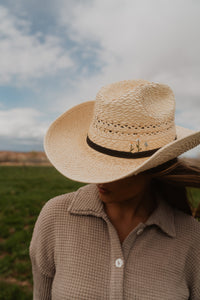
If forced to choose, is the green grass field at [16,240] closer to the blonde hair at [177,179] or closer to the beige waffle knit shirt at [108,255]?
the blonde hair at [177,179]

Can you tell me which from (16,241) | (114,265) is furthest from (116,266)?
(16,241)

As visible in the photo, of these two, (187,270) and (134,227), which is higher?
(134,227)

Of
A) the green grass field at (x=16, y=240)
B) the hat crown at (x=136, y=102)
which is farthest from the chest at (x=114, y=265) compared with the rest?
the green grass field at (x=16, y=240)

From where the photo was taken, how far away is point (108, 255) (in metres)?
1.49

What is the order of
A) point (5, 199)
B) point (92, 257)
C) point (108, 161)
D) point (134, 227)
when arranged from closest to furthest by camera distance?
point (108, 161) → point (92, 257) → point (134, 227) → point (5, 199)

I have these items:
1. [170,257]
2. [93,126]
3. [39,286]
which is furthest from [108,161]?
[39,286]

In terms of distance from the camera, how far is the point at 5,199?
285 inches

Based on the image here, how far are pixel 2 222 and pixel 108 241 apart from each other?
464 centimetres

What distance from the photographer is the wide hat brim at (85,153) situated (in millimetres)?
1278

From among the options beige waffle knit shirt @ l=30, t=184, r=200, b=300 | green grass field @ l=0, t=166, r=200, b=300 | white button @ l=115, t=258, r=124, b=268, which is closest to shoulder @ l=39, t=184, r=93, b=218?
beige waffle knit shirt @ l=30, t=184, r=200, b=300

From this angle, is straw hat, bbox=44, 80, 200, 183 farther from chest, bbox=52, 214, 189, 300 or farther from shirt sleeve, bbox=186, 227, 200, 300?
shirt sleeve, bbox=186, 227, 200, 300

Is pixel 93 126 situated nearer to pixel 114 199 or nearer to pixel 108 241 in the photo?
pixel 114 199

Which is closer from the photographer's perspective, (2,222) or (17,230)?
(17,230)

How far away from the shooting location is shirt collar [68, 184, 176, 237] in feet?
5.16
